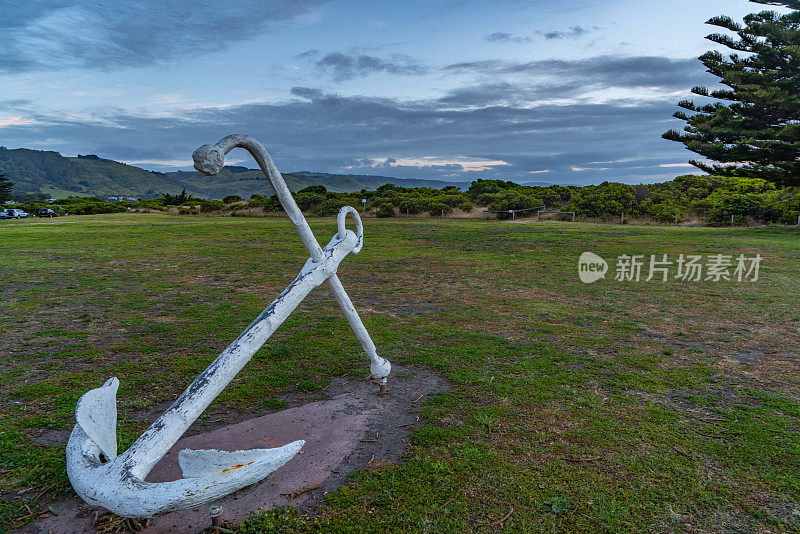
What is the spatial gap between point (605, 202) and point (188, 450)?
34.2m

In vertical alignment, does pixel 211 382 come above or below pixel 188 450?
above

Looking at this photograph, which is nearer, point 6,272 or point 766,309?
point 766,309

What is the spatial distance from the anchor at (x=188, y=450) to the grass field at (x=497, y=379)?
0.79 meters

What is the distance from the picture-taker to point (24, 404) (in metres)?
4.23

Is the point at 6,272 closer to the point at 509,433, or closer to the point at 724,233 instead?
the point at 509,433

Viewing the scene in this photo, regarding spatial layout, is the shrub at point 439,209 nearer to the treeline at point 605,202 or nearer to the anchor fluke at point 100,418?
the treeline at point 605,202

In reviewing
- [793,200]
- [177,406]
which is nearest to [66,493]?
[177,406]

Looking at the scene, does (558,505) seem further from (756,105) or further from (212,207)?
(212,207)

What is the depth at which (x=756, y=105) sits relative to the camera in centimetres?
2112

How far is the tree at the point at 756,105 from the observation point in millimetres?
20031

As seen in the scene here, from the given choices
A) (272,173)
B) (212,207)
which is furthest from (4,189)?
(272,173)

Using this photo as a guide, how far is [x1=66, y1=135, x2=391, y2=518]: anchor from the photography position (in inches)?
77.7

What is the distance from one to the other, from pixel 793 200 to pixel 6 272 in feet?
119

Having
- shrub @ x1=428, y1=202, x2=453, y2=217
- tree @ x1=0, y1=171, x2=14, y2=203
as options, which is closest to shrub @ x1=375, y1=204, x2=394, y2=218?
shrub @ x1=428, y1=202, x2=453, y2=217
